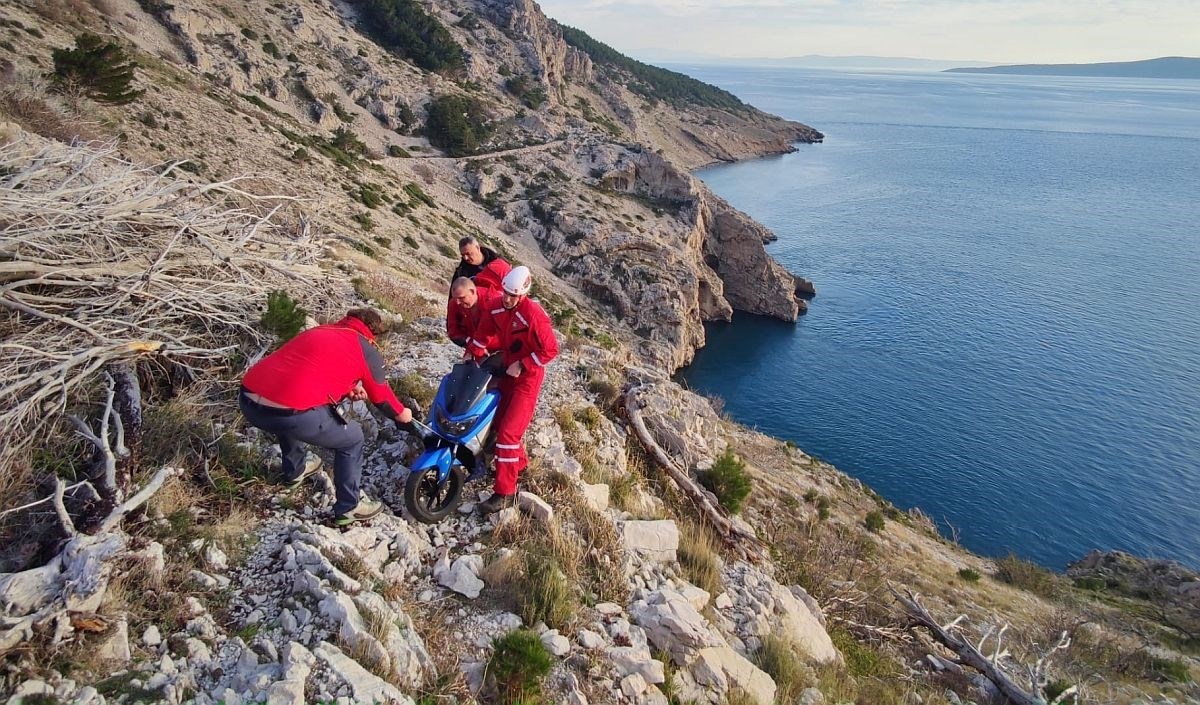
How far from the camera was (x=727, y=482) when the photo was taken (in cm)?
973

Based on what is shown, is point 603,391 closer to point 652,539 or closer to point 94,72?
point 652,539

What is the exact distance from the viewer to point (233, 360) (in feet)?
22.6

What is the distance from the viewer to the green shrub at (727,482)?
9.52 meters

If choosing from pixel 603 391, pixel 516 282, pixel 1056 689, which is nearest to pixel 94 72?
pixel 603 391

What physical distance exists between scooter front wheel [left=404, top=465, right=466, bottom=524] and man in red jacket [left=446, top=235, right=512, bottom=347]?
5.79 ft

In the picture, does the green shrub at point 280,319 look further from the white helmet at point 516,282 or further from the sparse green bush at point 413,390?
the white helmet at point 516,282

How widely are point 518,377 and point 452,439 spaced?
0.97 metres

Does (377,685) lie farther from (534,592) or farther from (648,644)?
(648,644)

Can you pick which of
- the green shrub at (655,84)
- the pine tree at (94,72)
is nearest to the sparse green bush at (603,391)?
the pine tree at (94,72)

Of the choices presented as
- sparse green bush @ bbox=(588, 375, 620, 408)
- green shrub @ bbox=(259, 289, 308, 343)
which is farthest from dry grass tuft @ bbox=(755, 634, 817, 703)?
green shrub @ bbox=(259, 289, 308, 343)

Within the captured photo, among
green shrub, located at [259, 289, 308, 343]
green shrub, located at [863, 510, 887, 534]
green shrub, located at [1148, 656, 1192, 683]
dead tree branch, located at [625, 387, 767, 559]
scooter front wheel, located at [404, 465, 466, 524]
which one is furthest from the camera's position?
green shrub, located at [863, 510, 887, 534]

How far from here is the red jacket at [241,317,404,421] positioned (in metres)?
4.80

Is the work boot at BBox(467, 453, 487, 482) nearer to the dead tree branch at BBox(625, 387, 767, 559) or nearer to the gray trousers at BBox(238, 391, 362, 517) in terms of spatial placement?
the gray trousers at BBox(238, 391, 362, 517)

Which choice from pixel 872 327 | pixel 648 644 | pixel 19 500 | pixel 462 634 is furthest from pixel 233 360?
pixel 872 327
